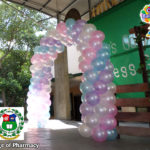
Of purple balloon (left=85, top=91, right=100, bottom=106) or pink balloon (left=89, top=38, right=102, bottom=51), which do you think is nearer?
purple balloon (left=85, top=91, right=100, bottom=106)

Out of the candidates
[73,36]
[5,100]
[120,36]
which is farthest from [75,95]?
[73,36]

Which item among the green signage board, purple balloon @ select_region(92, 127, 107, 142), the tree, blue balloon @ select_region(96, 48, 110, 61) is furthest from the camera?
the tree

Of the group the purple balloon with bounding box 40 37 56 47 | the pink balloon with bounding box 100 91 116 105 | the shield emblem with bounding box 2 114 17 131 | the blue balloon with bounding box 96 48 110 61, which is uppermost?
the purple balloon with bounding box 40 37 56 47

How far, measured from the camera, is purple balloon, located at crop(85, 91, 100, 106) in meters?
3.45

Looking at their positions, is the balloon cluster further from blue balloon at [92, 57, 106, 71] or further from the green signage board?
the green signage board

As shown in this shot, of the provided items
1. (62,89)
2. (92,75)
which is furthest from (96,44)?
(62,89)

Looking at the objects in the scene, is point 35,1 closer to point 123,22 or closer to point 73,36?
point 123,22

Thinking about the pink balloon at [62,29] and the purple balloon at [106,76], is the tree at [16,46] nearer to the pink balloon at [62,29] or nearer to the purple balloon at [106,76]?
the pink balloon at [62,29]

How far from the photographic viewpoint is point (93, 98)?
345cm

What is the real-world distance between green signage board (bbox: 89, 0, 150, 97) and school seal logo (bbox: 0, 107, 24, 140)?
3.94m

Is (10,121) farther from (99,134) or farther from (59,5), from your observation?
(59,5)

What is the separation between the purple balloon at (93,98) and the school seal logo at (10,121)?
1396 millimetres

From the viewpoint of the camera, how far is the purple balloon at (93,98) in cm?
345

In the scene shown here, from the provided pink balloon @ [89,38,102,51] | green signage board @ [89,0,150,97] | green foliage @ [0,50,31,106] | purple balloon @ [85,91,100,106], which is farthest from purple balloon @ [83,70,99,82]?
green foliage @ [0,50,31,106]
